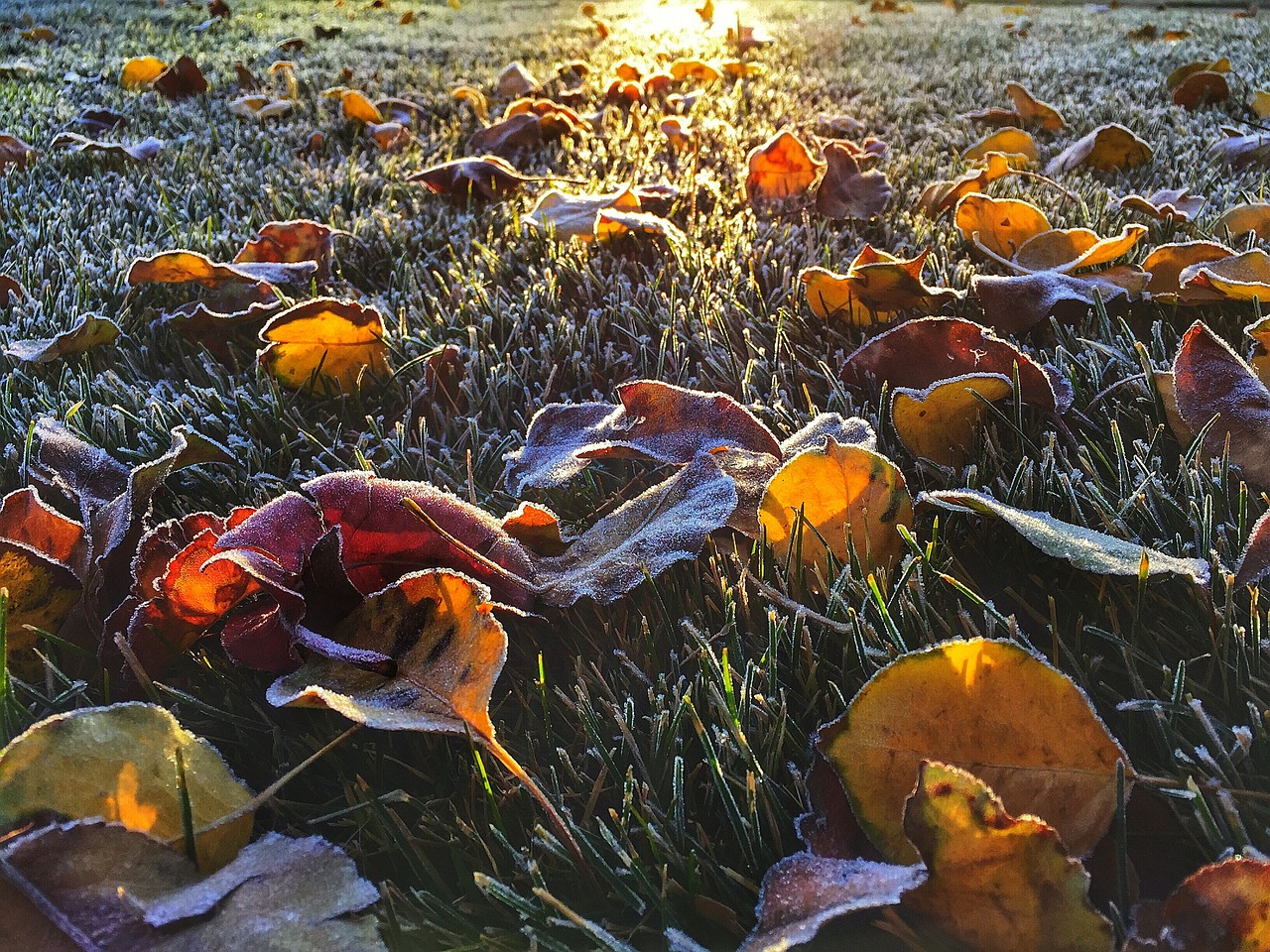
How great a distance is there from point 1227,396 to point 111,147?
332 cm

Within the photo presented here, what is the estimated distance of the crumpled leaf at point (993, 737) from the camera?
2.08ft

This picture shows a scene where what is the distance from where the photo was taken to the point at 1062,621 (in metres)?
0.91

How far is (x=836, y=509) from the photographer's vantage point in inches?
37.2

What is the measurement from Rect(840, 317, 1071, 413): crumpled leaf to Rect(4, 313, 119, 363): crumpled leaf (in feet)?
4.31

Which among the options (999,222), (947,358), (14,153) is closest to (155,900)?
(947,358)

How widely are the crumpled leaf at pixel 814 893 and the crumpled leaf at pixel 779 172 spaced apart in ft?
6.58

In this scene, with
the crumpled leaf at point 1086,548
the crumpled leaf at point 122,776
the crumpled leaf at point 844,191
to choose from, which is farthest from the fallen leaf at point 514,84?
the crumpled leaf at point 122,776

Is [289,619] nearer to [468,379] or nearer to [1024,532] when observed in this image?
[1024,532]

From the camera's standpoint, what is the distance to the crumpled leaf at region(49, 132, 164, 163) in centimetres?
303

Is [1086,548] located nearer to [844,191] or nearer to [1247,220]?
[1247,220]

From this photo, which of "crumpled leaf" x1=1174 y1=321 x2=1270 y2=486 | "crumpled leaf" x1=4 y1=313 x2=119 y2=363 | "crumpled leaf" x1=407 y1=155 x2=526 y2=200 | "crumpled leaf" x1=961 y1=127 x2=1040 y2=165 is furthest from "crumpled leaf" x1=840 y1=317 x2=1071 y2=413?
"crumpled leaf" x1=961 y1=127 x2=1040 y2=165

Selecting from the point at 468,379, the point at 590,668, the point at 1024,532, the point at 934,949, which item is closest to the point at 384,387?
the point at 468,379

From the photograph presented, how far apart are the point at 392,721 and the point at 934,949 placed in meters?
0.40

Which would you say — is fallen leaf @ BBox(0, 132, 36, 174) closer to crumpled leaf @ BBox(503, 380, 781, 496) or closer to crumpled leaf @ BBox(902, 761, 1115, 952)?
crumpled leaf @ BBox(503, 380, 781, 496)
